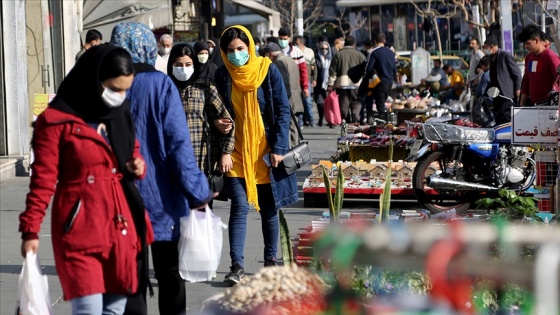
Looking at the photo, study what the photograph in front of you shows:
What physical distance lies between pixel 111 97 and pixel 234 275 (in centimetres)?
309

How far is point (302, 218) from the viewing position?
36.5 ft

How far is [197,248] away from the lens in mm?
5418

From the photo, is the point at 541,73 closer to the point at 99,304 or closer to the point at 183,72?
the point at 183,72

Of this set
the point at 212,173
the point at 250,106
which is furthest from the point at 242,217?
the point at 250,106

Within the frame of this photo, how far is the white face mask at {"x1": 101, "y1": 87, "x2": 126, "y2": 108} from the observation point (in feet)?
16.0

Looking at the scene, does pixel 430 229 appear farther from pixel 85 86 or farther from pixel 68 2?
pixel 68 2

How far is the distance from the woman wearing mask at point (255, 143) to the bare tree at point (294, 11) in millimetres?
47858

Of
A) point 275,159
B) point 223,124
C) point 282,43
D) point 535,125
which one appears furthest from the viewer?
point 282,43

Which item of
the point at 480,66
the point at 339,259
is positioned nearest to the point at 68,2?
the point at 480,66

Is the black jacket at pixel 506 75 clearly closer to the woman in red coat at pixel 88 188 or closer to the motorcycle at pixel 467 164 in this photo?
the motorcycle at pixel 467 164

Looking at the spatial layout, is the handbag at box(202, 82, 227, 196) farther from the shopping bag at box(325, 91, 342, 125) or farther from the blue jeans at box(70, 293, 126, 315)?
the shopping bag at box(325, 91, 342, 125)

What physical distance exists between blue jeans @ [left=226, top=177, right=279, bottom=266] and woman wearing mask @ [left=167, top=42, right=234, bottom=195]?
187 millimetres

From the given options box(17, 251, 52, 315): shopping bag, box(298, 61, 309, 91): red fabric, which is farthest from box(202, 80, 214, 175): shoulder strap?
box(298, 61, 309, 91): red fabric

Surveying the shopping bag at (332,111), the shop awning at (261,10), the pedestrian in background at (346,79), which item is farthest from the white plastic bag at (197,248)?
the shop awning at (261,10)
